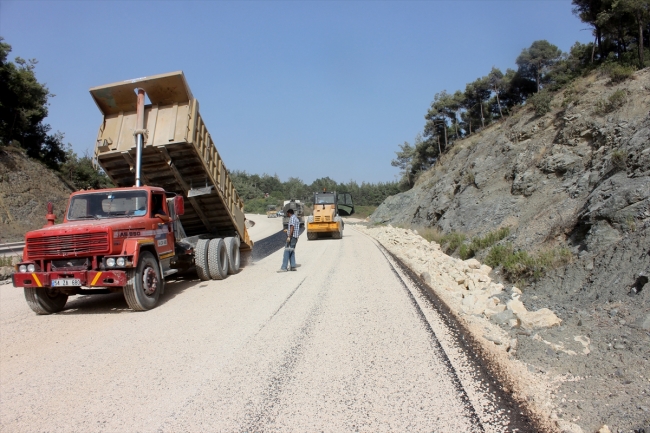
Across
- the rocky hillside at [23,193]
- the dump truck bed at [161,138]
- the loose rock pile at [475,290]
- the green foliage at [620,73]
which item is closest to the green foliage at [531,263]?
the loose rock pile at [475,290]

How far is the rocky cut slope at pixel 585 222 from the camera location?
4.06 m

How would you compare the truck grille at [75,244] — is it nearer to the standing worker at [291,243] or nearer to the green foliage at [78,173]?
the standing worker at [291,243]

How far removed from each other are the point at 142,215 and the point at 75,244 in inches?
54.0

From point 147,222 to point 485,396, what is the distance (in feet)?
21.0

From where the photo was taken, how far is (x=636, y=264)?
609 centimetres

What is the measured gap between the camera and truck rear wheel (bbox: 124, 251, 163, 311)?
7.04 meters

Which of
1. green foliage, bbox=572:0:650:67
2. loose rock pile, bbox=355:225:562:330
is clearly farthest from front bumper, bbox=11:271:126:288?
green foliage, bbox=572:0:650:67

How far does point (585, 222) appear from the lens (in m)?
8.32

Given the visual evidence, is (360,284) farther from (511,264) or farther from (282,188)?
(282,188)

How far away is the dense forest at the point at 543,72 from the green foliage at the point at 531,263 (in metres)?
11.2

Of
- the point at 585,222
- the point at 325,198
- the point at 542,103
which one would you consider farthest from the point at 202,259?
the point at 542,103

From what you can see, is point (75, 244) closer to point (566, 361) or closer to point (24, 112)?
point (566, 361)

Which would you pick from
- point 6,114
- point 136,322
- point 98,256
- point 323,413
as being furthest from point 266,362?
point 6,114

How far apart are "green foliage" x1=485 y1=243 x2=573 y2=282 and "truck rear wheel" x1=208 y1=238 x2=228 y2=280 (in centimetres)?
640
